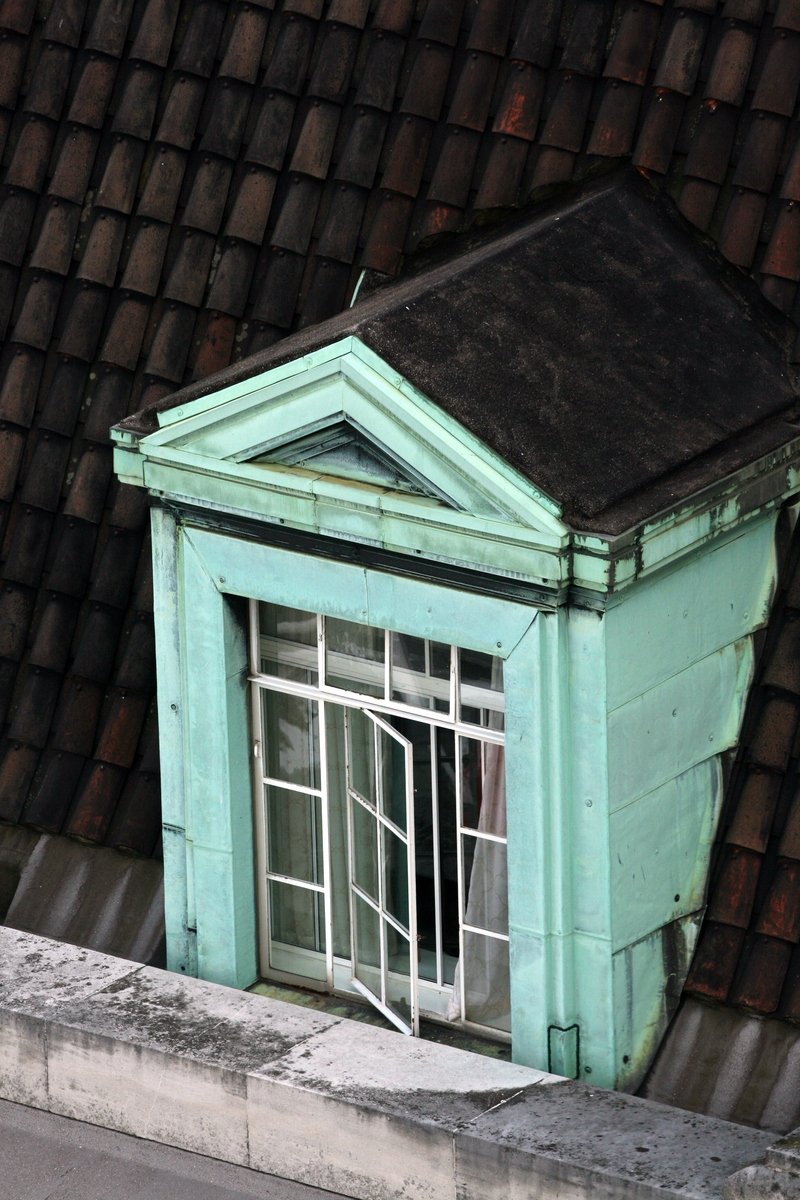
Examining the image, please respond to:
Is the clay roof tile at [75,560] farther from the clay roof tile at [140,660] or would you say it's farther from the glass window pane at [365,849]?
the glass window pane at [365,849]

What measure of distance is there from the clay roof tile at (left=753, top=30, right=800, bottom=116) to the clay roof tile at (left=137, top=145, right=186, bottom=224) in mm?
2695

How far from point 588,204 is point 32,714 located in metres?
3.37

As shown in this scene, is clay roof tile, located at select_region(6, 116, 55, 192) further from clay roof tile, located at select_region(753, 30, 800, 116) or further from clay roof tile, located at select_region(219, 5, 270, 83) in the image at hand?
clay roof tile, located at select_region(753, 30, 800, 116)

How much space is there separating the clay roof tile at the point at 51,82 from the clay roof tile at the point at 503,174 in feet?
7.28

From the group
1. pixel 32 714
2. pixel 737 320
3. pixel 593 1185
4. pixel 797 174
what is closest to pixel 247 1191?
pixel 593 1185

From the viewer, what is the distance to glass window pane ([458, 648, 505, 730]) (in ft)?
30.7

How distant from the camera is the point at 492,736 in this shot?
30.7ft

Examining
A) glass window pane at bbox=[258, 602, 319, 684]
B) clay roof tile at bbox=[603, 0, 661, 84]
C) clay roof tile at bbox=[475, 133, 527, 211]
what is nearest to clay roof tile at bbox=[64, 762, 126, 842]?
glass window pane at bbox=[258, 602, 319, 684]

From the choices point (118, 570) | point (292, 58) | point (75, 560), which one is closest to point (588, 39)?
point (292, 58)

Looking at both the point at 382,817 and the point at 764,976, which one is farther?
the point at 382,817

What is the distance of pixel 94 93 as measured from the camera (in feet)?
36.8

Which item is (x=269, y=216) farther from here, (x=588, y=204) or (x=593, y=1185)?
(x=593, y=1185)

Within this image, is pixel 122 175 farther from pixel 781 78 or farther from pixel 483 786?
pixel 483 786

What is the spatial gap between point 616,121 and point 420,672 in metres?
2.49
